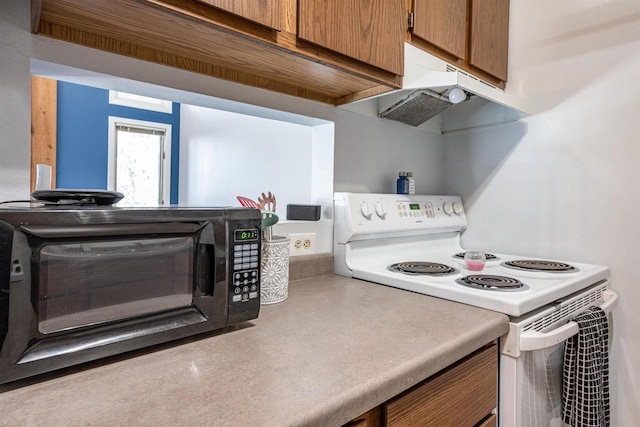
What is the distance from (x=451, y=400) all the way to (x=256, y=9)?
3.17 ft

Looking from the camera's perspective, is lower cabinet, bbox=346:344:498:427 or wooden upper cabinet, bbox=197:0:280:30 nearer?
lower cabinet, bbox=346:344:498:427

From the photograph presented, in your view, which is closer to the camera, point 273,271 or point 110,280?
point 110,280

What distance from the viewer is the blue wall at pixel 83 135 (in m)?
3.29

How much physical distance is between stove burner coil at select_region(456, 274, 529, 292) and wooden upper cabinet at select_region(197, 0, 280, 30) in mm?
897

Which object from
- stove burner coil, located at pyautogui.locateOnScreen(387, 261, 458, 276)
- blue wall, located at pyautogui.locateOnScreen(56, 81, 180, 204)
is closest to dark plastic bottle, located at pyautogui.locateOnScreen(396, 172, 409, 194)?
stove burner coil, located at pyautogui.locateOnScreen(387, 261, 458, 276)

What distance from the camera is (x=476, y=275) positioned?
119cm

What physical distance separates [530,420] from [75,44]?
59.4 inches

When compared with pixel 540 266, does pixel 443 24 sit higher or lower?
higher

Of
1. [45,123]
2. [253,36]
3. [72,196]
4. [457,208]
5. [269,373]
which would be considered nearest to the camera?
[269,373]

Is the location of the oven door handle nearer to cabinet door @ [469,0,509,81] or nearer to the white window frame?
cabinet door @ [469,0,509,81]

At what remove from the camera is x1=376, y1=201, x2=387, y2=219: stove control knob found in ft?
4.70

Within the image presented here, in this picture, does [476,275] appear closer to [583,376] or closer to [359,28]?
[583,376]

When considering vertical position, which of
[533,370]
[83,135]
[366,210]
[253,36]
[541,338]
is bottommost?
[533,370]

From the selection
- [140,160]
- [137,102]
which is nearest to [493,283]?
[140,160]
